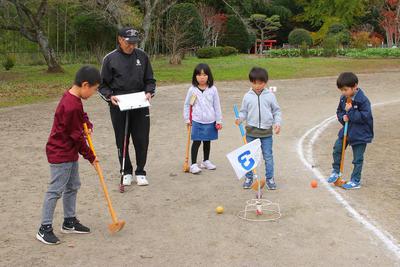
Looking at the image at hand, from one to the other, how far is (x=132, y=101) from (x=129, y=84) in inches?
10.5

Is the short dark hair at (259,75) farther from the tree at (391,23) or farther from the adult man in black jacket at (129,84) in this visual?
the tree at (391,23)

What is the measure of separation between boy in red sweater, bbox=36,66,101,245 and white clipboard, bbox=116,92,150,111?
1.52 m

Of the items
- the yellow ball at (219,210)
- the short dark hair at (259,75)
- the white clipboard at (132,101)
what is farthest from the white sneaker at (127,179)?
the short dark hair at (259,75)

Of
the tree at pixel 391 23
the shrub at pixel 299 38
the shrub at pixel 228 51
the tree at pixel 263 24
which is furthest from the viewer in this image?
the tree at pixel 391 23

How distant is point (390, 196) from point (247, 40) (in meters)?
33.5

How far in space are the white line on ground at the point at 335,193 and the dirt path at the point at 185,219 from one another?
8 centimetres

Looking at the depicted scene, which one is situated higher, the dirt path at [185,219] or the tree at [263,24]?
the tree at [263,24]

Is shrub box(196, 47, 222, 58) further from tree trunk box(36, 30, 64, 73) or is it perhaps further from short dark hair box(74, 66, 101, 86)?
short dark hair box(74, 66, 101, 86)

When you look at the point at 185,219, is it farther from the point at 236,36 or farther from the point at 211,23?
the point at 236,36

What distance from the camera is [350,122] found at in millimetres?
6754

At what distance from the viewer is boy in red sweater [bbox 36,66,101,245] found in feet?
15.8

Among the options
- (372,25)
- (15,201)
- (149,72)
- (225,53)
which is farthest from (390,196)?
(372,25)

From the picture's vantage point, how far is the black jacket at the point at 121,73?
262 inches

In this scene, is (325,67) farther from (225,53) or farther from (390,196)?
(390,196)
